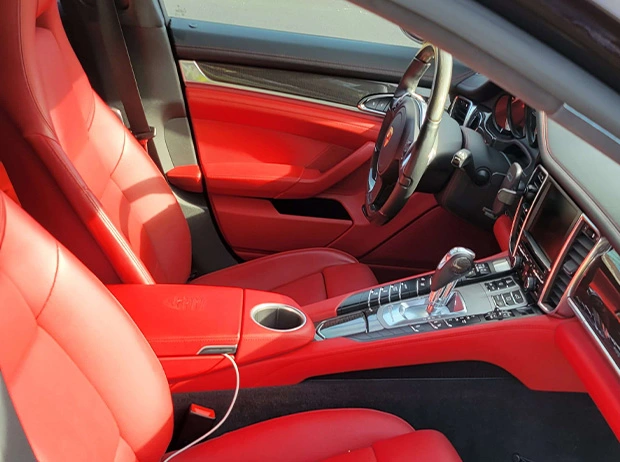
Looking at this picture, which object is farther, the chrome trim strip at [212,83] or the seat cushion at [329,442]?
the chrome trim strip at [212,83]

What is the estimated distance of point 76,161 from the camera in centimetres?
118

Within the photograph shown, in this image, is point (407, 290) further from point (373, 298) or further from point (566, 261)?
point (566, 261)

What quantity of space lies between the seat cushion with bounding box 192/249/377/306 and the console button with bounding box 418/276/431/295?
9.8 inches

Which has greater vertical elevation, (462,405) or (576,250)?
(576,250)

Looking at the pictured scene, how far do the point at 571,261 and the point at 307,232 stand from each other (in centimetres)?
96

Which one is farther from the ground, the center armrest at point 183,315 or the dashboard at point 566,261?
the dashboard at point 566,261

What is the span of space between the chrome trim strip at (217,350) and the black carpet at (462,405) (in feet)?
0.34

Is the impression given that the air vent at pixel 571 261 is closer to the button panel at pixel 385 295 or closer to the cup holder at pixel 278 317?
the button panel at pixel 385 295

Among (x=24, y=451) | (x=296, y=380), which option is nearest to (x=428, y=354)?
(x=296, y=380)

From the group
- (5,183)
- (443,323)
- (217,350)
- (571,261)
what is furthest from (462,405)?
(5,183)

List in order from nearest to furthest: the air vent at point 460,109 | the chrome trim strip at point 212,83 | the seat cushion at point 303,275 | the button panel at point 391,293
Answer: the button panel at point 391,293 < the seat cushion at point 303,275 < the air vent at point 460,109 < the chrome trim strip at point 212,83

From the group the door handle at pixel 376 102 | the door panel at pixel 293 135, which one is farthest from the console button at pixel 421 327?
the door handle at pixel 376 102

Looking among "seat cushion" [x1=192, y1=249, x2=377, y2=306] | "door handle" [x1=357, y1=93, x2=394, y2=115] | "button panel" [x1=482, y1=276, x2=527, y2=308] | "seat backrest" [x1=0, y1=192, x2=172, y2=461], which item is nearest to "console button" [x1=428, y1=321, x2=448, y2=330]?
"button panel" [x1=482, y1=276, x2=527, y2=308]

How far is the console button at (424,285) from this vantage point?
132 cm
